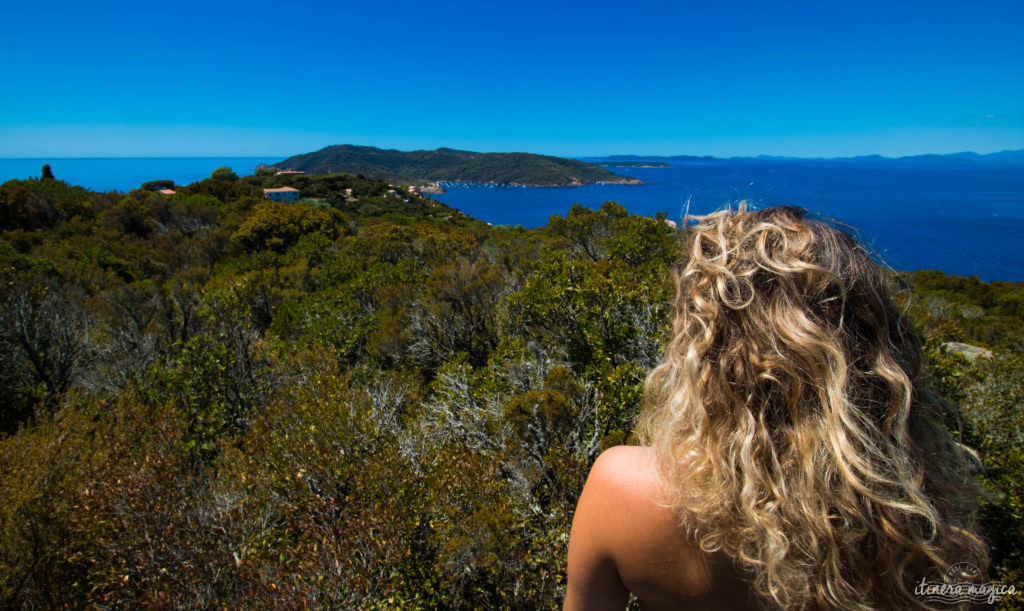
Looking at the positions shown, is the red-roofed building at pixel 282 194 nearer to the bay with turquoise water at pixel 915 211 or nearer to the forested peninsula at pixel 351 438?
the bay with turquoise water at pixel 915 211

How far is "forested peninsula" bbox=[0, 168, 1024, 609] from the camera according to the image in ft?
17.1

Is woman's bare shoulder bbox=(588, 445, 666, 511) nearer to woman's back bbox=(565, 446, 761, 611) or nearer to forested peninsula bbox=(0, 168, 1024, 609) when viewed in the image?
woman's back bbox=(565, 446, 761, 611)

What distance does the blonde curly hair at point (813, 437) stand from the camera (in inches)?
48.8

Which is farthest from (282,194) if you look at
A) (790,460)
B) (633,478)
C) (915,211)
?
(915,211)

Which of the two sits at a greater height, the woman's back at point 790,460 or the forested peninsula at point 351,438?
the woman's back at point 790,460

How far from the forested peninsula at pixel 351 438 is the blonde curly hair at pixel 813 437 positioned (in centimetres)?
53

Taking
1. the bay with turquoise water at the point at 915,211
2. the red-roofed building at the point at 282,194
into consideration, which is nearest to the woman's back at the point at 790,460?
the bay with turquoise water at the point at 915,211

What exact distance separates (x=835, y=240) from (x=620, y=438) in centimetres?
512

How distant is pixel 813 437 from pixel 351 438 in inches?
233

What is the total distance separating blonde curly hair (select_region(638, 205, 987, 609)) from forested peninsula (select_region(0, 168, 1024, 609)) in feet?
1.72

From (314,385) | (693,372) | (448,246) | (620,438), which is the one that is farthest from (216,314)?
(448,246)

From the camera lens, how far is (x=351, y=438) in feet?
20.0

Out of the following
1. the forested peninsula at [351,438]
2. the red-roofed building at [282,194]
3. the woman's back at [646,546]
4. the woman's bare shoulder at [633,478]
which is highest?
the red-roofed building at [282,194]

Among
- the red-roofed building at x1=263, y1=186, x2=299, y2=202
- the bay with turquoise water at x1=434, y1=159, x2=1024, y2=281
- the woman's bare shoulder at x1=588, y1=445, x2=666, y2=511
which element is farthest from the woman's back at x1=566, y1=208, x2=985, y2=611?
the red-roofed building at x1=263, y1=186, x2=299, y2=202
